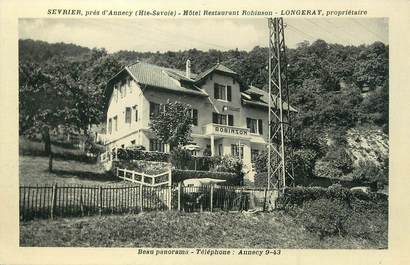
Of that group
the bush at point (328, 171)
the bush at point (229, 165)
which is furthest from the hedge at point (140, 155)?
the bush at point (328, 171)

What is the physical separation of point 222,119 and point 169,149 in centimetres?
363

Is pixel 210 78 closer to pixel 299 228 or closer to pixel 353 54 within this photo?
pixel 353 54

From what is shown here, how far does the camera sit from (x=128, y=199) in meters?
12.1

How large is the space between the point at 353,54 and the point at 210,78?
6462 mm

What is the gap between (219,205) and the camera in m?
13.6

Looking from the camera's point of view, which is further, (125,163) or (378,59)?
(125,163)

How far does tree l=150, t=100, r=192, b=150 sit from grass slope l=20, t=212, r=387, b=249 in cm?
494

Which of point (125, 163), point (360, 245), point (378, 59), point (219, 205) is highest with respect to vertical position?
point (378, 59)

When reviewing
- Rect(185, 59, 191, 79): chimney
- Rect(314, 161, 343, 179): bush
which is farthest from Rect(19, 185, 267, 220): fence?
Rect(185, 59, 191, 79): chimney

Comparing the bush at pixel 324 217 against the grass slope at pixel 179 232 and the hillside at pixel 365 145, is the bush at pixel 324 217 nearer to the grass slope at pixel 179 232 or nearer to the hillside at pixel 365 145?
the grass slope at pixel 179 232

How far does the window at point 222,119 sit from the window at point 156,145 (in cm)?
321

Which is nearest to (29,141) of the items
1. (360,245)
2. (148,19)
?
(148,19)

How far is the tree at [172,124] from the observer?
17.3m

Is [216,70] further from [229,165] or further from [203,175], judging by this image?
[203,175]
